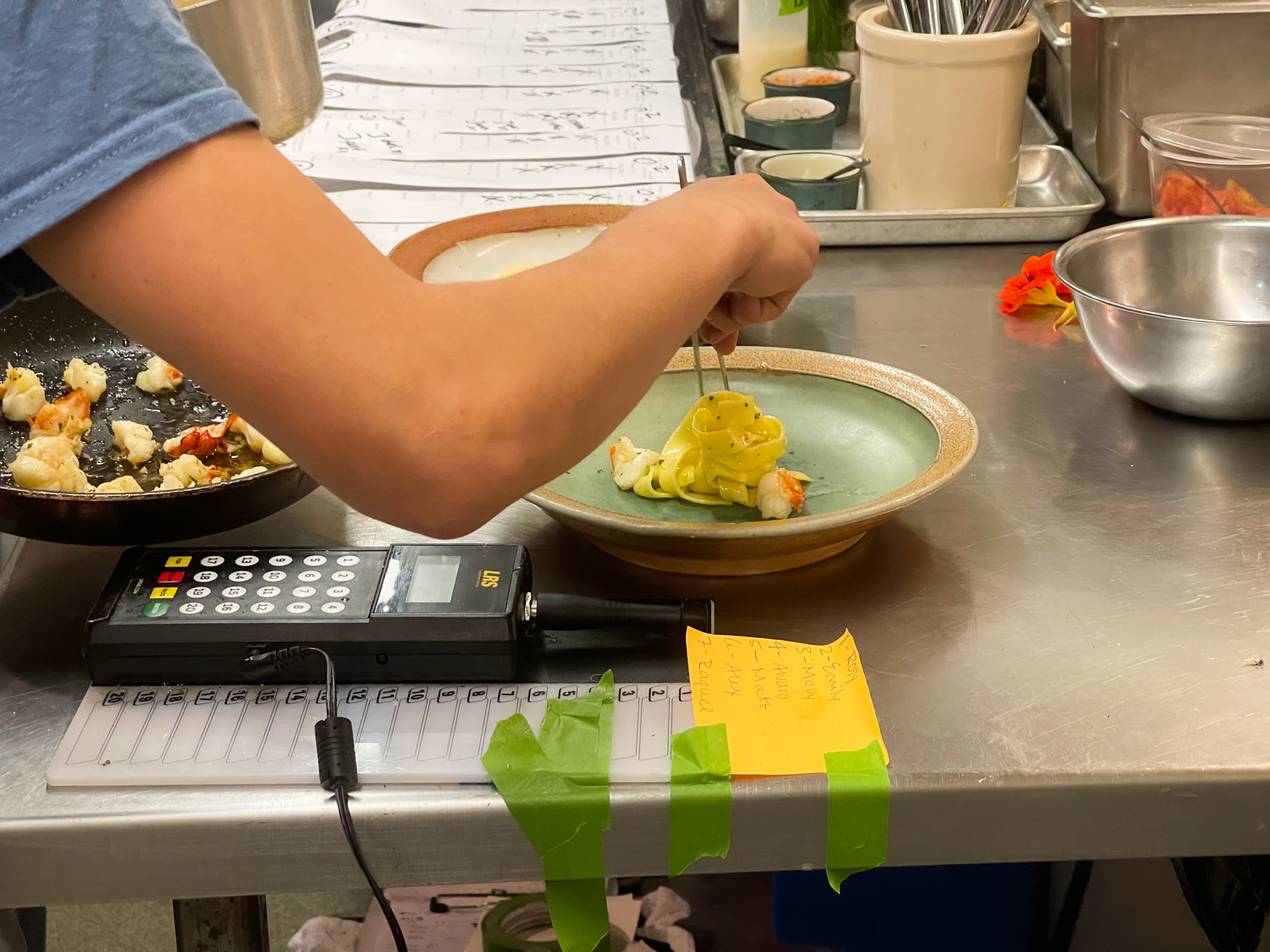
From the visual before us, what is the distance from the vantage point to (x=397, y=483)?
61 centimetres

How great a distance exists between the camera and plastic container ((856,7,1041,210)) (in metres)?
1.55

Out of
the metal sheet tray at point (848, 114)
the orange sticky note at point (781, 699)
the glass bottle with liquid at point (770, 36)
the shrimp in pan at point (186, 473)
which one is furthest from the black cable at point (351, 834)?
the glass bottle with liquid at point (770, 36)

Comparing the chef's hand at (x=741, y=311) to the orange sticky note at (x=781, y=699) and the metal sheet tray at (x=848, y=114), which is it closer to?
the orange sticky note at (x=781, y=699)

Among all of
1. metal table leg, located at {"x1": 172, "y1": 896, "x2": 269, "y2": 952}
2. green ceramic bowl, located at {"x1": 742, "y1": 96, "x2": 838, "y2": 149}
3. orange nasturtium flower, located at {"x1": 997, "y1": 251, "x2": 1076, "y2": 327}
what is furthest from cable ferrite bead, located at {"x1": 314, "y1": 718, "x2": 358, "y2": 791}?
green ceramic bowl, located at {"x1": 742, "y1": 96, "x2": 838, "y2": 149}

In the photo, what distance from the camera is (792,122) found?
184 cm

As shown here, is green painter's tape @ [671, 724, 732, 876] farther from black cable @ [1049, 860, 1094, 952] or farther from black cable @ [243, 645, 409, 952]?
black cable @ [1049, 860, 1094, 952]

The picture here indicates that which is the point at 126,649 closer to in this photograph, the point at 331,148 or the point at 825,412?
the point at 825,412

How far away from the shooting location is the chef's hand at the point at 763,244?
2.70 feet

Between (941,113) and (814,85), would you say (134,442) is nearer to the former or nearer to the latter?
(941,113)

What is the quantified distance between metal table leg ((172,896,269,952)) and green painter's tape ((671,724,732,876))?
0.39 meters

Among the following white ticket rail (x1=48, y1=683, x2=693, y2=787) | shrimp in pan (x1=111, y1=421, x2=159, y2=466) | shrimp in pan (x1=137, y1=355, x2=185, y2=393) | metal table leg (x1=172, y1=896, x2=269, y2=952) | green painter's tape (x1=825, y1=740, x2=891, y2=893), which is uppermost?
shrimp in pan (x1=137, y1=355, x2=185, y2=393)

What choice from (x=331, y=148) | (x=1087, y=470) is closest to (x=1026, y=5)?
(x=1087, y=470)

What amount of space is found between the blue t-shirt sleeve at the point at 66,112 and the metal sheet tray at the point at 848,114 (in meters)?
1.57

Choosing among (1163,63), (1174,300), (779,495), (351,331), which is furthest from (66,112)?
(1163,63)
